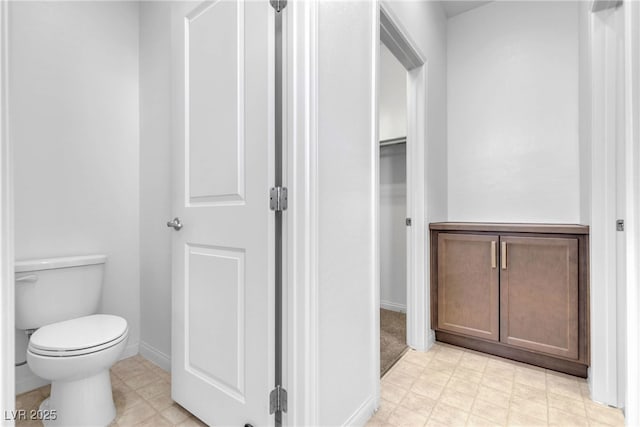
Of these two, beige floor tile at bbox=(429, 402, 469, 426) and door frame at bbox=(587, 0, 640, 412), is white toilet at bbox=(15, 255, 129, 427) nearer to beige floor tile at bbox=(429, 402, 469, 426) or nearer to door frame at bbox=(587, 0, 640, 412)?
beige floor tile at bbox=(429, 402, 469, 426)

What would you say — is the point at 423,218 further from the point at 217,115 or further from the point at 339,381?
the point at 217,115

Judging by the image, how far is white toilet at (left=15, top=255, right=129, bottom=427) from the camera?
121 cm

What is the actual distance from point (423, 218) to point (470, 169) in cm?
81

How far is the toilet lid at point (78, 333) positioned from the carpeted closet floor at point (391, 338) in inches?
57.3

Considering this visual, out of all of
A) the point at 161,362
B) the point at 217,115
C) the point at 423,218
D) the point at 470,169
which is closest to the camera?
the point at 217,115

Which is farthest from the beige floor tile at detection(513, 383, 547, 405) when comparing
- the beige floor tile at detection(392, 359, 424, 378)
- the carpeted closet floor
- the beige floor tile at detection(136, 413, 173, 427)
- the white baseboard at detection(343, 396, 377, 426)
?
the beige floor tile at detection(136, 413, 173, 427)

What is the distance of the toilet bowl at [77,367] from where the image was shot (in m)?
1.20

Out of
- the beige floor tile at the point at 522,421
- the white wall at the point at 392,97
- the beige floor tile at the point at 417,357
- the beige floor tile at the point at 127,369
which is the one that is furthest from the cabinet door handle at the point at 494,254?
the beige floor tile at the point at 127,369

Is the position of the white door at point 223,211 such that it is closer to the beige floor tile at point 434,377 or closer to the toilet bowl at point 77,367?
the toilet bowl at point 77,367

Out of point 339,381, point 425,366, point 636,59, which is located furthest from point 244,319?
point 636,59

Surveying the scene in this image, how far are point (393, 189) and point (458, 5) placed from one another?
1.63 meters

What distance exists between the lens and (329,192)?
1.18m

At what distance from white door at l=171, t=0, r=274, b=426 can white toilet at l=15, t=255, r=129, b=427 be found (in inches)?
11.5

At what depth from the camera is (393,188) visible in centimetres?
296
